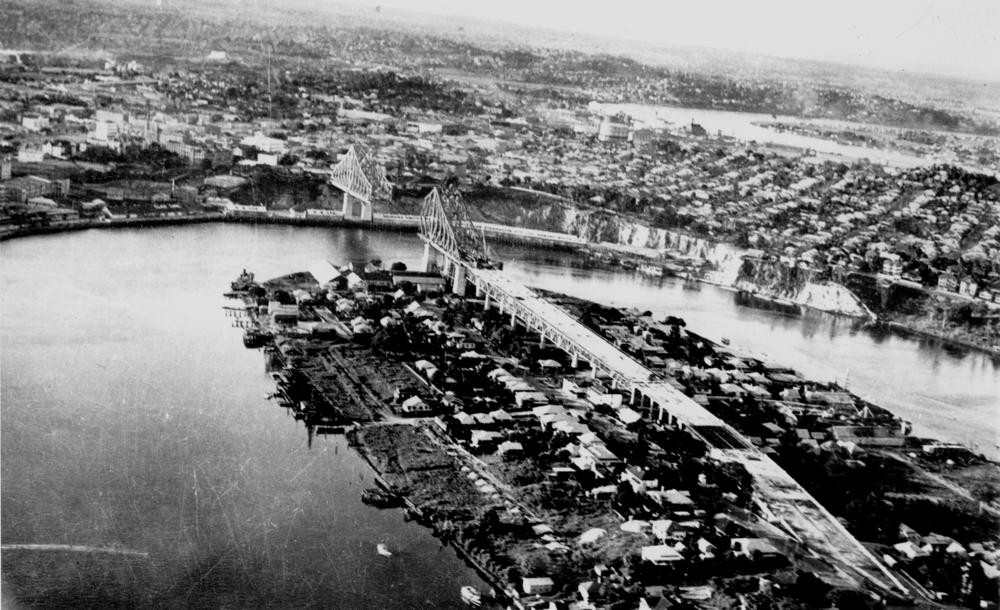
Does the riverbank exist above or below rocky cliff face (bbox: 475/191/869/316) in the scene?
below

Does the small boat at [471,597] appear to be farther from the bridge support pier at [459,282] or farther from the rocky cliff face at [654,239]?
the rocky cliff face at [654,239]

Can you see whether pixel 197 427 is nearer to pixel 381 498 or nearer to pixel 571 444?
pixel 381 498

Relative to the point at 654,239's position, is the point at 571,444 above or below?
below

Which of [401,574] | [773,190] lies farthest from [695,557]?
[773,190]

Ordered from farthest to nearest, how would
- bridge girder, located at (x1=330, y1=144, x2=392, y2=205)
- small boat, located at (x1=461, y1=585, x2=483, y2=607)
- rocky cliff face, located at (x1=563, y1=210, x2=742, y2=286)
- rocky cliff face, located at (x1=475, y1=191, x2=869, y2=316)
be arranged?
bridge girder, located at (x1=330, y1=144, x2=392, y2=205), rocky cliff face, located at (x1=563, y1=210, x2=742, y2=286), rocky cliff face, located at (x1=475, y1=191, x2=869, y2=316), small boat, located at (x1=461, y1=585, x2=483, y2=607)

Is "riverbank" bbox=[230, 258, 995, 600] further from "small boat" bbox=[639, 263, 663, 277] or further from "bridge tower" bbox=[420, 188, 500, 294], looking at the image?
"small boat" bbox=[639, 263, 663, 277]

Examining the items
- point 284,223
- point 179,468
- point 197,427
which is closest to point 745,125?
point 284,223

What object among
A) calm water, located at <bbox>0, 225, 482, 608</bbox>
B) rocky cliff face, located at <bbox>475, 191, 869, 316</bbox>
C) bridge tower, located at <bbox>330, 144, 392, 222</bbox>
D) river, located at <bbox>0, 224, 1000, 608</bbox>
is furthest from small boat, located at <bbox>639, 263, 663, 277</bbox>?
calm water, located at <bbox>0, 225, 482, 608</bbox>
